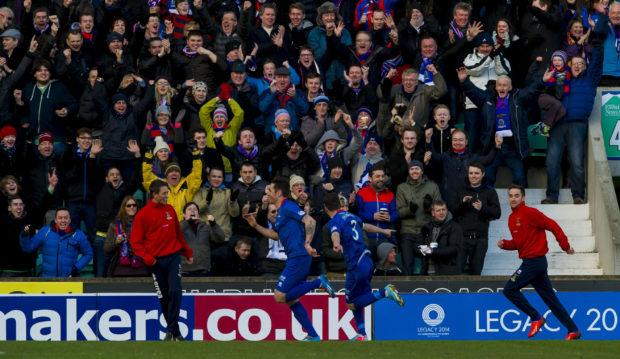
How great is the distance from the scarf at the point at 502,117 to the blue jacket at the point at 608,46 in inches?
91.6

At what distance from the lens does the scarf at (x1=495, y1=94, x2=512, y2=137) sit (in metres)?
Result: 19.5

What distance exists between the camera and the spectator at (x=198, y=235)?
1762 centimetres

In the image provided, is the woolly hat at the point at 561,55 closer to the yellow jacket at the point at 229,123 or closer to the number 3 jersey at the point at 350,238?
the yellow jacket at the point at 229,123

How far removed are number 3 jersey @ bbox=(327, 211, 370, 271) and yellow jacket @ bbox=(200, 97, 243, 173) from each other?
164 inches

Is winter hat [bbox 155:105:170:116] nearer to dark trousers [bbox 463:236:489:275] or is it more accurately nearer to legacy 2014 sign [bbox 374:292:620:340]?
legacy 2014 sign [bbox 374:292:620:340]

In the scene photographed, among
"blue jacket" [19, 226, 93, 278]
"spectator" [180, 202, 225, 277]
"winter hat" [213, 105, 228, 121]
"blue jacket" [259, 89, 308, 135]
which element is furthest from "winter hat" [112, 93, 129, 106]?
"spectator" [180, 202, 225, 277]

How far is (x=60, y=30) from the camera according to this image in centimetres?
2139

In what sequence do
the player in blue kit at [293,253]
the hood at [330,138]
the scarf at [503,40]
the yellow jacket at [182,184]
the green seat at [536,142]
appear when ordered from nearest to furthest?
the player in blue kit at [293,253] < the yellow jacket at [182,184] < the hood at [330,138] < the scarf at [503,40] < the green seat at [536,142]

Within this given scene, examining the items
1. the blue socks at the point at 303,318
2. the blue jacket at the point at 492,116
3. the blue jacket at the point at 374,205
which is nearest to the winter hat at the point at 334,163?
the blue jacket at the point at 374,205

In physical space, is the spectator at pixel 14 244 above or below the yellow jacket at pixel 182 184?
below

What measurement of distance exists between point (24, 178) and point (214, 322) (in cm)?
409

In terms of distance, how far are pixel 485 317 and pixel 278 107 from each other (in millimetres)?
4752

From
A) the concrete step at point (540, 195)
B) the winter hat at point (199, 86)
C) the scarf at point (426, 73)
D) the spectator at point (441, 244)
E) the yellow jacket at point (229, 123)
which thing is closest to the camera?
the spectator at point (441, 244)

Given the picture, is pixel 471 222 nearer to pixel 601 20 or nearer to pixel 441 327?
pixel 441 327
